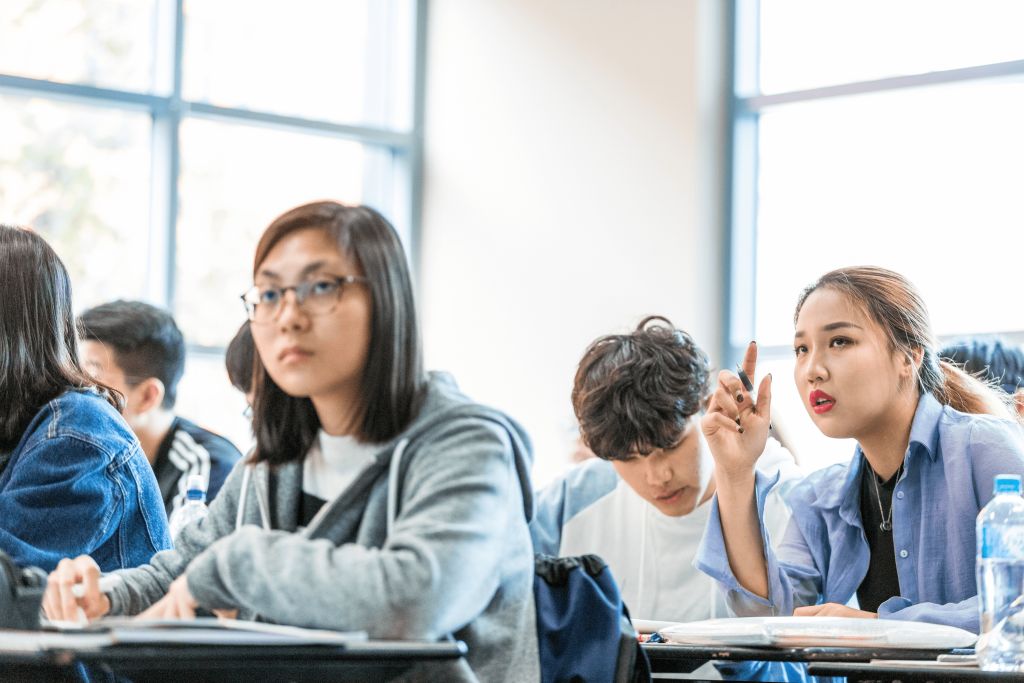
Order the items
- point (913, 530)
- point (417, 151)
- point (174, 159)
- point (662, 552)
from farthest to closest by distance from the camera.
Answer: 1. point (417, 151)
2. point (174, 159)
3. point (662, 552)
4. point (913, 530)

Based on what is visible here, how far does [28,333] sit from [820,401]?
4.58 feet

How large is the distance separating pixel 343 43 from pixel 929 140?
280 centimetres

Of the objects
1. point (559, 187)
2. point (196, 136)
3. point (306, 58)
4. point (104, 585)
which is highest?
point (306, 58)

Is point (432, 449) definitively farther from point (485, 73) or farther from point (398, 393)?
point (485, 73)

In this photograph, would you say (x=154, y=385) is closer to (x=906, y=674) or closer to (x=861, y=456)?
(x=861, y=456)

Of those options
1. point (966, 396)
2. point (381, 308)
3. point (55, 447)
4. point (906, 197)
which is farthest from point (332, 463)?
point (906, 197)

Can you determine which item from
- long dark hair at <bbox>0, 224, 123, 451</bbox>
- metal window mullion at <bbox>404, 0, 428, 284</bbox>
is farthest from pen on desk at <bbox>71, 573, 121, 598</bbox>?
metal window mullion at <bbox>404, 0, 428, 284</bbox>

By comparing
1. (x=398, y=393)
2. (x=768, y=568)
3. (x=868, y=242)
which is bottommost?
(x=768, y=568)

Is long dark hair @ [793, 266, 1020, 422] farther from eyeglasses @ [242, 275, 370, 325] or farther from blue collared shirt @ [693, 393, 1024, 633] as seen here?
eyeglasses @ [242, 275, 370, 325]

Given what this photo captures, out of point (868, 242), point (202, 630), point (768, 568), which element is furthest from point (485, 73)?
point (202, 630)

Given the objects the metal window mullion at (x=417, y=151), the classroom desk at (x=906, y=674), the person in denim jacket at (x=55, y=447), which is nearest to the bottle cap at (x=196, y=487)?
the person in denim jacket at (x=55, y=447)

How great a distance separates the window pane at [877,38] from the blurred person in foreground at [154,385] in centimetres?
280

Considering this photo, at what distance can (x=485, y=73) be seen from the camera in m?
5.51

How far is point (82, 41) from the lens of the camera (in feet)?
16.3
